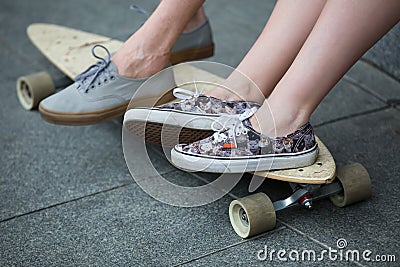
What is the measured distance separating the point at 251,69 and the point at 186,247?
478 mm

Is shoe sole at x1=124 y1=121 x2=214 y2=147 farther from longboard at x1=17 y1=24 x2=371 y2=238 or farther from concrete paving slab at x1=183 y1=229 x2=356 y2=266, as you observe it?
concrete paving slab at x1=183 y1=229 x2=356 y2=266

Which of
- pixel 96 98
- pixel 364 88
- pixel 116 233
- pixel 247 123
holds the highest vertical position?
pixel 247 123

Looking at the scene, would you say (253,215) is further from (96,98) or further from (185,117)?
(96,98)

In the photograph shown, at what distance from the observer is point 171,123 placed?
5.05 feet

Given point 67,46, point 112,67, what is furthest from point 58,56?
point 112,67

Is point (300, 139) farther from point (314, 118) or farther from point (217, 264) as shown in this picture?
point (314, 118)

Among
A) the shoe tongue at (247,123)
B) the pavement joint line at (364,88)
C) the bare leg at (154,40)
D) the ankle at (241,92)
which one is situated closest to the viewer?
the shoe tongue at (247,123)

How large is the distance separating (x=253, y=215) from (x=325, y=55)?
39cm

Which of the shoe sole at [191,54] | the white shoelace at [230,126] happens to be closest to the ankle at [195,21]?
the shoe sole at [191,54]

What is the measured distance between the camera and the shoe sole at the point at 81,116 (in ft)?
5.71

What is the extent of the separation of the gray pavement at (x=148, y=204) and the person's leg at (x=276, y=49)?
26 cm

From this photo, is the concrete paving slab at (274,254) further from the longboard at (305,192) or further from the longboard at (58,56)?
the longboard at (58,56)

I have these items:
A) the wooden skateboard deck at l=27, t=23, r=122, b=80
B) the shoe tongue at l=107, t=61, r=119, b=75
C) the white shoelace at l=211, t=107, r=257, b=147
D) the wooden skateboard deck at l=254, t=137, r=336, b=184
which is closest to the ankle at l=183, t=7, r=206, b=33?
the wooden skateboard deck at l=27, t=23, r=122, b=80

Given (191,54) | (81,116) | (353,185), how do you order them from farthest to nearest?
1. (191,54)
2. (81,116)
3. (353,185)
